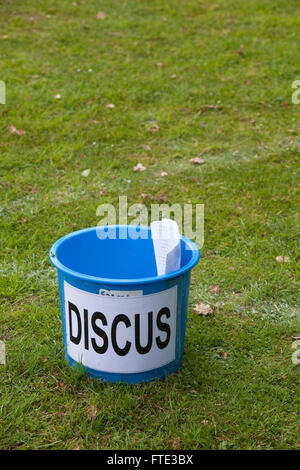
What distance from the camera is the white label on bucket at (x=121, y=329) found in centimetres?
243

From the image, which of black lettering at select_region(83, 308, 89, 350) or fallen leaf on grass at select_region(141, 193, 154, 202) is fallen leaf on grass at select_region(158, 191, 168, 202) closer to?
fallen leaf on grass at select_region(141, 193, 154, 202)

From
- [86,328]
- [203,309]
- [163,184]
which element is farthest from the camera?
[163,184]

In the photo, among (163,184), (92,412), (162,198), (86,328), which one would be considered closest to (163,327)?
(86,328)

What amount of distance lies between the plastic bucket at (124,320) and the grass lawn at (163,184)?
110 mm

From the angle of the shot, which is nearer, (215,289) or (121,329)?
(121,329)

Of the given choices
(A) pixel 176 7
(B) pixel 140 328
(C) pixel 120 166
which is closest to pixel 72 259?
(B) pixel 140 328

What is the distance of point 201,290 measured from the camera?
3508 mm

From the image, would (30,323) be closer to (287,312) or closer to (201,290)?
(201,290)

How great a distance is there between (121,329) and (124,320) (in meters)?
0.05

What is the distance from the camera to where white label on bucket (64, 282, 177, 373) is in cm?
243

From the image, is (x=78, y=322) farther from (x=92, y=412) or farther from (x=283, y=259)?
(x=283, y=259)

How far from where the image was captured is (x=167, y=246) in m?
2.54

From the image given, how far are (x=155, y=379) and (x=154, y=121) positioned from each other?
382cm

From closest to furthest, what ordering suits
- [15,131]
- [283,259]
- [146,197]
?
[283,259] → [146,197] → [15,131]
